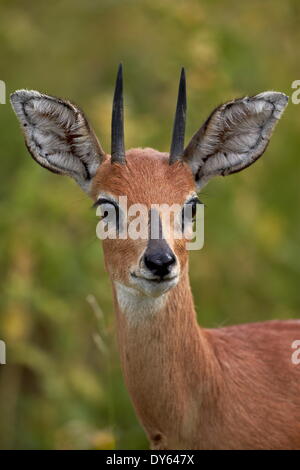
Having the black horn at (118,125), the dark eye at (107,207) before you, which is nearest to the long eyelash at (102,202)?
the dark eye at (107,207)

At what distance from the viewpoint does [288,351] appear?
25.5ft

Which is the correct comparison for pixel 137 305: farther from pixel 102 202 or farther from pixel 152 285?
pixel 102 202

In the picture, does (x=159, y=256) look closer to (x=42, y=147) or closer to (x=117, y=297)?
(x=117, y=297)

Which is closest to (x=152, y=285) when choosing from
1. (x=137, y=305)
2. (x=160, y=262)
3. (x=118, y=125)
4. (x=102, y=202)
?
(x=160, y=262)

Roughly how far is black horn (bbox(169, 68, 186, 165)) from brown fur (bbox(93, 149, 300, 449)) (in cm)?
10

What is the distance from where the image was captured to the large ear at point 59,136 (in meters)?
7.43

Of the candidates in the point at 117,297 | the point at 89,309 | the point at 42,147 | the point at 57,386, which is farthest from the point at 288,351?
the point at 89,309

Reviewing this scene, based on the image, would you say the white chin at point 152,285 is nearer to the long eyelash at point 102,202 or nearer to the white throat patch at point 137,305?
the white throat patch at point 137,305

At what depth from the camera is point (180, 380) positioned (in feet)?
24.0

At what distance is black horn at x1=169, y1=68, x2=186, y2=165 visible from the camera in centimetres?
710

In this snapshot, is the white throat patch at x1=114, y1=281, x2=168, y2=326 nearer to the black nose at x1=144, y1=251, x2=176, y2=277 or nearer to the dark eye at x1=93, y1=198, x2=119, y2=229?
the dark eye at x1=93, y1=198, x2=119, y2=229

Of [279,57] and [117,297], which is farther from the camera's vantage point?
[279,57]

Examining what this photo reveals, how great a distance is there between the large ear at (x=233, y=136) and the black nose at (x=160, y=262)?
1.28m

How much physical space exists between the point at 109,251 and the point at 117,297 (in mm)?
362
